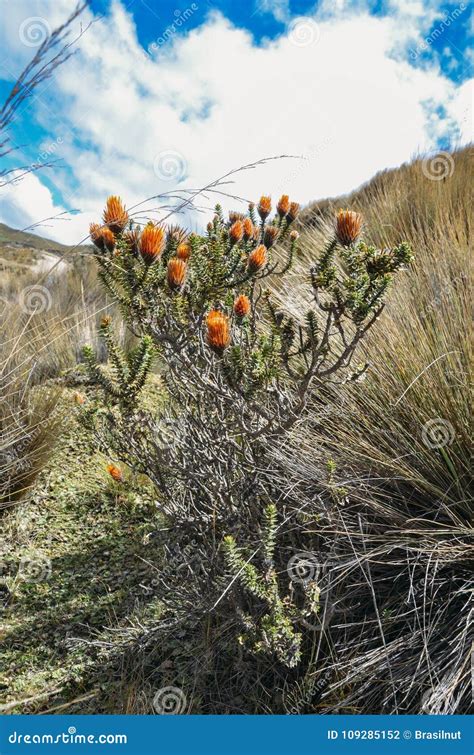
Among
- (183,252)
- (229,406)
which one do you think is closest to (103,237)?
(183,252)

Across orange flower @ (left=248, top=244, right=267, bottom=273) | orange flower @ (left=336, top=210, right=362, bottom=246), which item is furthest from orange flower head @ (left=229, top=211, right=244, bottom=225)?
orange flower @ (left=336, top=210, right=362, bottom=246)

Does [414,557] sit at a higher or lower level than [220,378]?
lower

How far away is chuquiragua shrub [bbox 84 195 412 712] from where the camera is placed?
155 centimetres

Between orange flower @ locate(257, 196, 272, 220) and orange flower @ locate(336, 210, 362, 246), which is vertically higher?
orange flower @ locate(257, 196, 272, 220)

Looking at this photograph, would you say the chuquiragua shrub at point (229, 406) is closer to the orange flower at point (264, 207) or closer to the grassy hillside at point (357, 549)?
the orange flower at point (264, 207)

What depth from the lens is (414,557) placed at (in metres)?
1.76

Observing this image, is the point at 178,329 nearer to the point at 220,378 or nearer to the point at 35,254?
the point at 220,378

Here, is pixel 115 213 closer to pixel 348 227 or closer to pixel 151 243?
pixel 151 243

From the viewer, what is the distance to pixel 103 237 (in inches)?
66.5

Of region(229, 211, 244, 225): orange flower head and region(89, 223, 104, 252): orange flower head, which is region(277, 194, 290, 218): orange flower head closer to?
region(229, 211, 244, 225): orange flower head

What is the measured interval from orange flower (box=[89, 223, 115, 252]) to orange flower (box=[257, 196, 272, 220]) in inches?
31.8

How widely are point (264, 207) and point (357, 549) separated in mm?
1420
